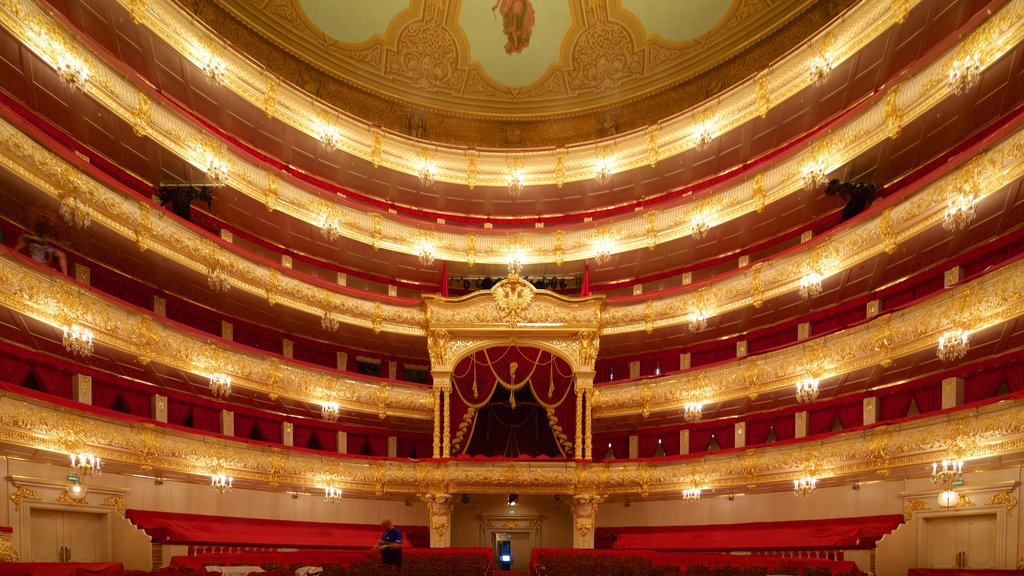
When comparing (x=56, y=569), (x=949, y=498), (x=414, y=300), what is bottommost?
(x=949, y=498)

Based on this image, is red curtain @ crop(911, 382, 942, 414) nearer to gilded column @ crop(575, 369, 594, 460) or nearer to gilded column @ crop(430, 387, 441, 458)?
gilded column @ crop(575, 369, 594, 460)

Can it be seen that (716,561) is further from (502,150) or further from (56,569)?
(502,150)

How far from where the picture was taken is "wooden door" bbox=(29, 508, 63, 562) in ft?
37.6

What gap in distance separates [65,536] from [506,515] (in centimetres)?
1182

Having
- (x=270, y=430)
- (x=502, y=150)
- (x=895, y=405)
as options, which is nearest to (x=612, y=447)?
(x=895, y=405)

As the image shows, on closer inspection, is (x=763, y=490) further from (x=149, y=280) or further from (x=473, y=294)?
(x=149, y=280)

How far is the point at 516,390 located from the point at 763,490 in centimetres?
778

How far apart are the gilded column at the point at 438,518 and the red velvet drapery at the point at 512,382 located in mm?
2130

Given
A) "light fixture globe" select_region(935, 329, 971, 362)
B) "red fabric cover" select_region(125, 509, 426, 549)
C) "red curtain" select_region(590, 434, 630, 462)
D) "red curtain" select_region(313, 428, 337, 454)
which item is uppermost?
"light fixture globe" select_region(935, 329, 971, 362)

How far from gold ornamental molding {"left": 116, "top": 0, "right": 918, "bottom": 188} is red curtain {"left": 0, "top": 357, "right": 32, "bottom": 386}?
794 cm

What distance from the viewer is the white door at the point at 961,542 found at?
1180cm

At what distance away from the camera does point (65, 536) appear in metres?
12.0

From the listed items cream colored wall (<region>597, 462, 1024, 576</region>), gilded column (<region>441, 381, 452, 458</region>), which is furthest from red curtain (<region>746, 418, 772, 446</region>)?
gilded column (<region>441, 381, 452, 458</region>)

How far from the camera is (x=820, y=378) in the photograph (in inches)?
627
